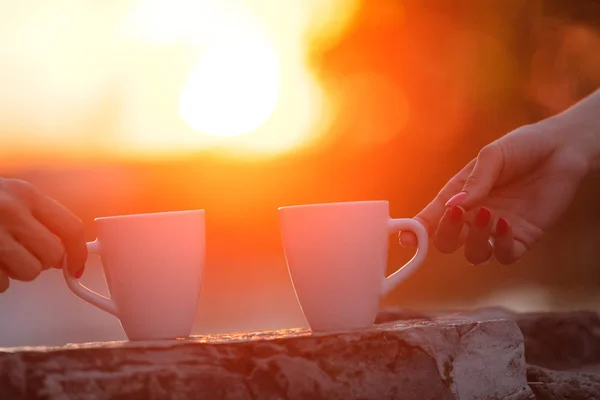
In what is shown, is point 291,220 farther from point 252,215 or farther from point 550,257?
point 252,215

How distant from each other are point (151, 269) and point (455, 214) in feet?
1.96

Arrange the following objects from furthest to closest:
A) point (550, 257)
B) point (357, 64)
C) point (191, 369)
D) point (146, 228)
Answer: point (357, 64), point (550, 257), point (146, 228), point (191, 369)

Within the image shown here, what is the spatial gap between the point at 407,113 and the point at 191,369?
22.1ft

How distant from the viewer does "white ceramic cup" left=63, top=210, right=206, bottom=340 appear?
3.20 feet

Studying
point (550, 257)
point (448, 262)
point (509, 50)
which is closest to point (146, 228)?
point (550, 257)

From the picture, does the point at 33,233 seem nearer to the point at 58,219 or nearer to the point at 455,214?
the point at 58,219

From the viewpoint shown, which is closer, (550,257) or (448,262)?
(550,257)

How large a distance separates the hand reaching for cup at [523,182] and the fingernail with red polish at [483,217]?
4 centimetres

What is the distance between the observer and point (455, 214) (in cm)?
132

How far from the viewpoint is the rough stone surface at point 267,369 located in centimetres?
84

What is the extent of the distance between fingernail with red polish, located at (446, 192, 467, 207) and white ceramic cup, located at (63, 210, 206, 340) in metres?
0.51

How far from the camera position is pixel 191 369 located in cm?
86

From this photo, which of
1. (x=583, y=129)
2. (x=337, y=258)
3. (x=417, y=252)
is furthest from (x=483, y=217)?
(x=583, y=129)

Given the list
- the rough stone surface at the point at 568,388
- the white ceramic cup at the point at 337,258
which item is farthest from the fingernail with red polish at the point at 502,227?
the white ceramic cup at the point at 337,258
